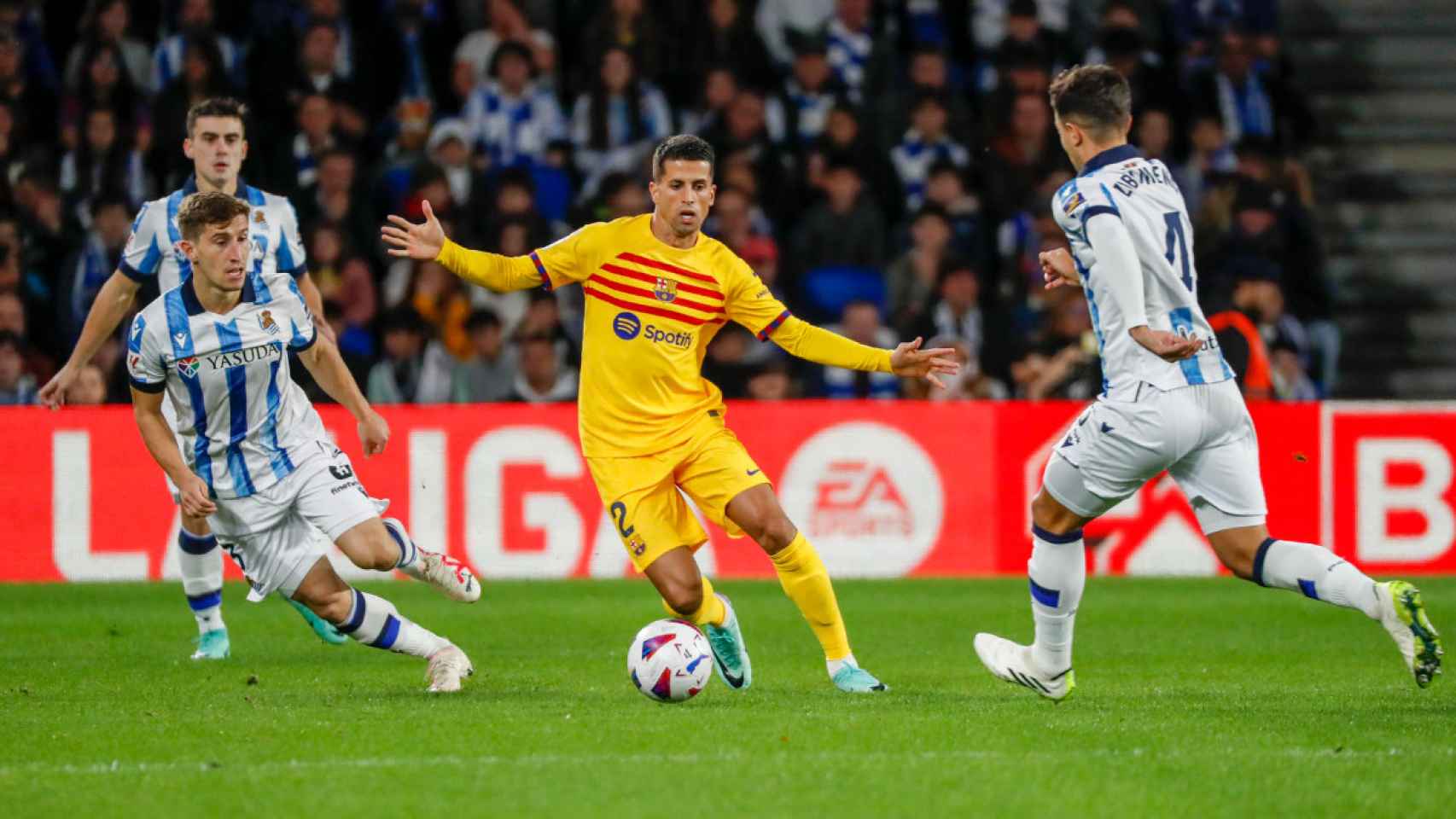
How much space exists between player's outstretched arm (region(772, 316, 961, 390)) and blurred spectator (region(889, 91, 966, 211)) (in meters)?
8.14

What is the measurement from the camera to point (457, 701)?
7.07 meters

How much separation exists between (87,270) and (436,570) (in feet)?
25.4

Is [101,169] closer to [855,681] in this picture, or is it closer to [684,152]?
[684,152]

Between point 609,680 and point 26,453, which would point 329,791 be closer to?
point 609,680

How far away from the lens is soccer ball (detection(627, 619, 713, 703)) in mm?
6898

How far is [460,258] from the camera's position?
7.39 m

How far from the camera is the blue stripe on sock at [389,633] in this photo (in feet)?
23.9

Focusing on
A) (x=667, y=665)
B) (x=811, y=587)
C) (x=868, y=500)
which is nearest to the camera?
(x=667, y=665)

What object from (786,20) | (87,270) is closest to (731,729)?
(87,270)

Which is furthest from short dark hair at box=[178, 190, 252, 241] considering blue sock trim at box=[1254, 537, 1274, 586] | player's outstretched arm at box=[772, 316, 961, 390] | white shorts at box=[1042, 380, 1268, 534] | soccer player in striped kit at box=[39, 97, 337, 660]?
blue sock trim at box=[1254, 537, 1274, 586]

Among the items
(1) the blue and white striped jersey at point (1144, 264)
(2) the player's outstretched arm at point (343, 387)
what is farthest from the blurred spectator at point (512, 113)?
(1) the blue and white striped jersey at point (1144, 264)

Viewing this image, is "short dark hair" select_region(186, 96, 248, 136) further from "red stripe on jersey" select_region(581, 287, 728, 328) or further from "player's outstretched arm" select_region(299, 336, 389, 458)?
"red stripe on jersey" select_region(581, 287, 728, 328)

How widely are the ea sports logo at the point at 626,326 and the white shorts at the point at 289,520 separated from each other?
45.5 inches

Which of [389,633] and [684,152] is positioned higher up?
[684,152]
